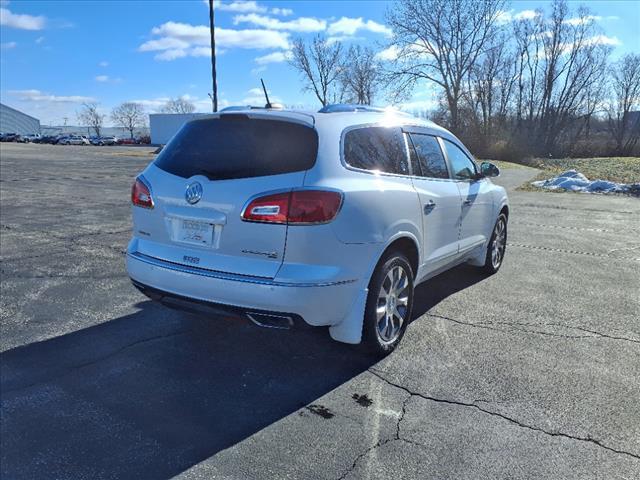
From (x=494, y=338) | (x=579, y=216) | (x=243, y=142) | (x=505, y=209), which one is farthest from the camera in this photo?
(x=579, y=216)

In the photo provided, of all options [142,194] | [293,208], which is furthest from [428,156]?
[142,194]

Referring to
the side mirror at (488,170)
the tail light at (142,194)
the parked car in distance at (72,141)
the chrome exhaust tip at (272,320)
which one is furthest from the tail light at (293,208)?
the parked car in distance at (72,141)

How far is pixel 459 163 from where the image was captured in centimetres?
523

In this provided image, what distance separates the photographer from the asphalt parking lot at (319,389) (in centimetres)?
263

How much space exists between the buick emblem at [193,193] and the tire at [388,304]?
133 centimetres

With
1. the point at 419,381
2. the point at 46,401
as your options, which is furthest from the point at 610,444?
the point at 46,401

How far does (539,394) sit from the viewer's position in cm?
331

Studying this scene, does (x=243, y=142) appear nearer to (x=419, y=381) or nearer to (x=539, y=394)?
(x=419, y=381)

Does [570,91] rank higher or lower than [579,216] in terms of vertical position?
higher

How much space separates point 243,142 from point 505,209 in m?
4.19

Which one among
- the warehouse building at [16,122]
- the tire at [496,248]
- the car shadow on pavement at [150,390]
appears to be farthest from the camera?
the warehouse building at [16,122]

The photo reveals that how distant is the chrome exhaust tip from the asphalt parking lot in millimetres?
239

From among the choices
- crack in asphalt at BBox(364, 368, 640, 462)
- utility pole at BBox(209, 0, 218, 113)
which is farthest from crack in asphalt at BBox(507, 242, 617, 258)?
utility pole at BBox(209, 0, 218, 113)

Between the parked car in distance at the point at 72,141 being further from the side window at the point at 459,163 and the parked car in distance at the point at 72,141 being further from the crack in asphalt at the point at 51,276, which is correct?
the side window at the point at 459,163
